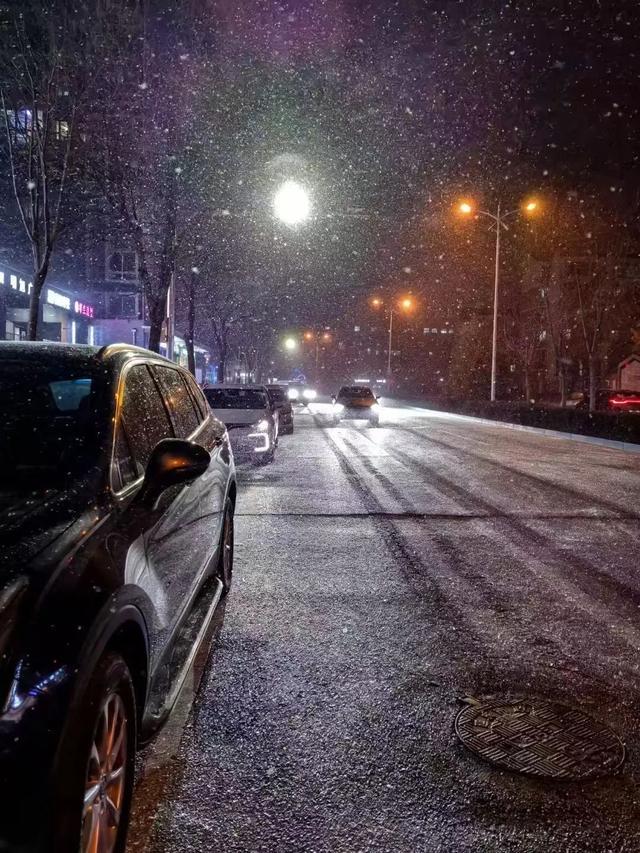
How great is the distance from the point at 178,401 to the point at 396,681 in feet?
7.39

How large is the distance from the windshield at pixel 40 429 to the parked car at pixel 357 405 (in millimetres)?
29387

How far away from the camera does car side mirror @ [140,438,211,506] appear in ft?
9.87

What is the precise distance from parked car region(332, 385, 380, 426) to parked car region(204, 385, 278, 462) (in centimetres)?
1741

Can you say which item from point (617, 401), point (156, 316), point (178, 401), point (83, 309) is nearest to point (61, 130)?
point (156, 316)

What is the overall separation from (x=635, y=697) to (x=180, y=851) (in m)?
2.68

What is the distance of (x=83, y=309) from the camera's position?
142ft

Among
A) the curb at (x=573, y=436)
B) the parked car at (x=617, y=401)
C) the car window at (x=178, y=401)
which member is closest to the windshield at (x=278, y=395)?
the curb at (x=573, y=436)

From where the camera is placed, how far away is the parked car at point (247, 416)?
1425 cm

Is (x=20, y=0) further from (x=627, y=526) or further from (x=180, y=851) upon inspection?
(x=180, y=851)

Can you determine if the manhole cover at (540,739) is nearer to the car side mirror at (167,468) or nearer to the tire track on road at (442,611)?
the tire track on road at (442,611)

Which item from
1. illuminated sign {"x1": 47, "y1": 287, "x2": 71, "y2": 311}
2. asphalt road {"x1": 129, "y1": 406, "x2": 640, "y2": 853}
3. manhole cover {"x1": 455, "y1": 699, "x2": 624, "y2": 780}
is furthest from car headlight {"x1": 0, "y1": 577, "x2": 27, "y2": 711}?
illuminated sign {"x1": 47, "y1": 287, "x2": 71, "y2": 311}

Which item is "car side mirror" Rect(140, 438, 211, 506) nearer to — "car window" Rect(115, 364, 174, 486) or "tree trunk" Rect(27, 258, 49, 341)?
"car window" Rect(115, 364, 174, 486)

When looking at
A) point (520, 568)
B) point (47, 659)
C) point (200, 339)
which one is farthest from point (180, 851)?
point (200, 339)

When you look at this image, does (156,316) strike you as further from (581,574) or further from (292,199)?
(581,574)
